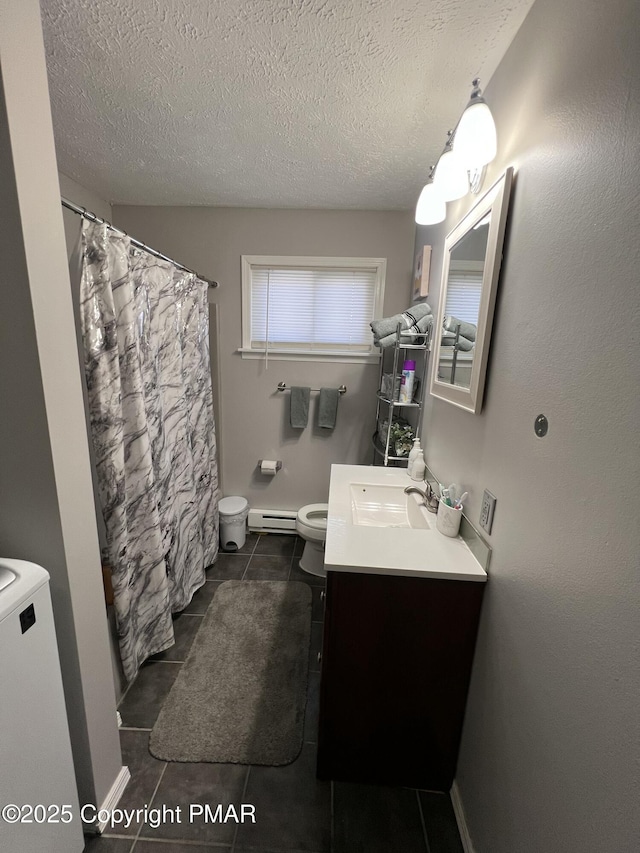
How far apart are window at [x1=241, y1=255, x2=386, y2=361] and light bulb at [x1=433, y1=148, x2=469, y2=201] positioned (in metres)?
1.12

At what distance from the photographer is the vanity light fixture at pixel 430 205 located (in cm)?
135

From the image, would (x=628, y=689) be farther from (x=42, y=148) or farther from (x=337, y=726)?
(x=42, y=148)

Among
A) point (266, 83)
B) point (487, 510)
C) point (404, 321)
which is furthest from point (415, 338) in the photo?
point (266, 83)

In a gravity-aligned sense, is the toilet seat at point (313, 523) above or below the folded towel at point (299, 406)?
below

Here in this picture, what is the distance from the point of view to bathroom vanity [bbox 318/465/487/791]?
1035mm

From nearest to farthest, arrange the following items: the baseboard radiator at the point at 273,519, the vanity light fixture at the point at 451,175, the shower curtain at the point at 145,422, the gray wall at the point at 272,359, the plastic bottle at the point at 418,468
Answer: the vanity light fixture at the point at 451,175 → the shower curtain at the point at 145,422 → the plastic bottle at the point at 418,468 → the gray wall at the point at 272,359 → the baseboard radiator at the point at 273,519

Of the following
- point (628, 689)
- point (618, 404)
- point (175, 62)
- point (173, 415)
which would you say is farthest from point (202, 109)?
point (628, 689)

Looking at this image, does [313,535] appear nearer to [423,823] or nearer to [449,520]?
[449,520]

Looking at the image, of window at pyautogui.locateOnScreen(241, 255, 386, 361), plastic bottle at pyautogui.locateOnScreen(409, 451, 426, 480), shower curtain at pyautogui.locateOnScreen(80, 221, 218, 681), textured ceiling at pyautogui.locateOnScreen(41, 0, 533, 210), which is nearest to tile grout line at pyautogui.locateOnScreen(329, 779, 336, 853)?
shower curtain at pyautogui.locateOnScreen(80, 221, 218, 681)

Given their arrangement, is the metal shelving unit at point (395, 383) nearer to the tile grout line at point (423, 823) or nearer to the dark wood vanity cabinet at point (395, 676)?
the dark wood vanity cabinet at point (395, 676)

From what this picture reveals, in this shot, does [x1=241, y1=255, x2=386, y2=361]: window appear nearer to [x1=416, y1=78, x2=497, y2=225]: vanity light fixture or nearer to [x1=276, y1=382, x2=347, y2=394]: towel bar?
[x1=276, y1=382, x2=347, y2=394]: towel bar

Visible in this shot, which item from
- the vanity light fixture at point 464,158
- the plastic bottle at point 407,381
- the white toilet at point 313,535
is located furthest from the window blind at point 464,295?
the white toilet at point 313,535

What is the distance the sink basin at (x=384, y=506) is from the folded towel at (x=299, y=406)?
0.97m

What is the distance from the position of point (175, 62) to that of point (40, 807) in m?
2.20
